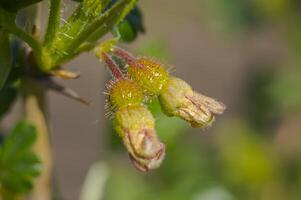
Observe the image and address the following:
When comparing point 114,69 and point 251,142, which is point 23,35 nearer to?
point 114,69

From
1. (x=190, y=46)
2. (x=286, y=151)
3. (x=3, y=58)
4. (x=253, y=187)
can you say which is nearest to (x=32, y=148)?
(x=3, y=58)

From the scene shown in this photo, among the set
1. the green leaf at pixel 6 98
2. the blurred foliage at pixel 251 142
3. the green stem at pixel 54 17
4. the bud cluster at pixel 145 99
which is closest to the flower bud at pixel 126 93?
the bud cluster at pixel 145 99

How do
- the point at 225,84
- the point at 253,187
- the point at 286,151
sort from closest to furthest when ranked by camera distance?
the point at 253,187
the point at 286,151
the point at 225,84

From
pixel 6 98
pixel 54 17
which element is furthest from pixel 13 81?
pixel 54 17

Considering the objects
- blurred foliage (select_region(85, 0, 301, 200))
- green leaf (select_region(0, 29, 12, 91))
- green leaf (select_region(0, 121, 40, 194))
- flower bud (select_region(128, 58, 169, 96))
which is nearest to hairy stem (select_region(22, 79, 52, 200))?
green leaf (select_region(0, 121, 40, 194))

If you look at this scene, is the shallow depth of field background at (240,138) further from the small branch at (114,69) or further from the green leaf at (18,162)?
the small branch at (114,69)

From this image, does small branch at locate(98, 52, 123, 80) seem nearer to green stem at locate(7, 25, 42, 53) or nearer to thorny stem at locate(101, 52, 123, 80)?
thorny stem at locate(101, 52, 123, 80)

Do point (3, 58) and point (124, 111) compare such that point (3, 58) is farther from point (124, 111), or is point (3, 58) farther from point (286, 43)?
point (286, 43)
